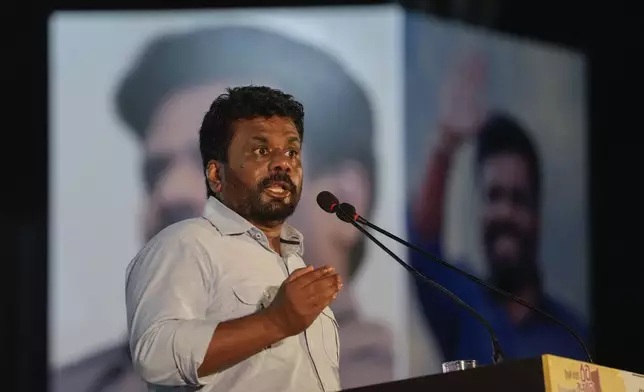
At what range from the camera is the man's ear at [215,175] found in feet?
7.60

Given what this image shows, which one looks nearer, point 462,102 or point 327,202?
point 327,202

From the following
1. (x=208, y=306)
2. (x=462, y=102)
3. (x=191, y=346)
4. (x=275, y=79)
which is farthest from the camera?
(x=462, y=102)

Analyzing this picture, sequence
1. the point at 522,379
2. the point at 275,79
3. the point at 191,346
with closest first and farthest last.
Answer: the point at 522,379 → the point at 191,346 → the point at 275,79

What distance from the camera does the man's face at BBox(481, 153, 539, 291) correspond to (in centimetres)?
482

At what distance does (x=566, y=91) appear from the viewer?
514 cm

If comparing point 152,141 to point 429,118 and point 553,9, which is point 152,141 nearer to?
point 429,118

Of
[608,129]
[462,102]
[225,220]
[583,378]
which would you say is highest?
[462,102]

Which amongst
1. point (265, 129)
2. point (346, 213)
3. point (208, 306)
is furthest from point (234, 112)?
point (208, 306)

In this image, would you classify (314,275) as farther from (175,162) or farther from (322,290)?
(175,162)

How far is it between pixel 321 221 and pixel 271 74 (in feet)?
2.13

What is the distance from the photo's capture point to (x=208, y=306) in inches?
84.2

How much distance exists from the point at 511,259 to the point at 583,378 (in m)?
3.00

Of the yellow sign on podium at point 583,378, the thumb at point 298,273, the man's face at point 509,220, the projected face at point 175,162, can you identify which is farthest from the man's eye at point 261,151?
the man's face at point 509,220
